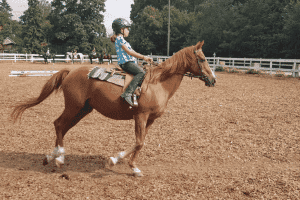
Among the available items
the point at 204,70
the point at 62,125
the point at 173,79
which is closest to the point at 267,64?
the point at 204,70

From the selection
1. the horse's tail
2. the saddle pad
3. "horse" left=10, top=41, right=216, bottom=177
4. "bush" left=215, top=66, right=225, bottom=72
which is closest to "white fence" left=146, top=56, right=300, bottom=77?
"bush" left=215, top=66, right=225, bottom=72

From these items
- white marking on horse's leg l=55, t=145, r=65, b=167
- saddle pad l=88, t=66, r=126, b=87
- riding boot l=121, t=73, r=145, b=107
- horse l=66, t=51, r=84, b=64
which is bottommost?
white marking on horse's leg l=55, t=145, r=65, b=167

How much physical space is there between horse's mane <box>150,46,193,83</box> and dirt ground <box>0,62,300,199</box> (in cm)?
171

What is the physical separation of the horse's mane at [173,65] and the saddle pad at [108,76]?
0.54 m

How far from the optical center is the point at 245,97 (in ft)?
39.8

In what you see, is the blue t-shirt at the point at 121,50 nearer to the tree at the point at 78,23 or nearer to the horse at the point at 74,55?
the horse at the point at 74,55

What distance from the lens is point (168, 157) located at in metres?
5.14

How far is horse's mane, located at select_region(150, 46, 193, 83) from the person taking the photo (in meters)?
4.36

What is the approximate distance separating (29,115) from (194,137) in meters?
5.47

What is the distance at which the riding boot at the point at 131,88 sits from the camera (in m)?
4.12

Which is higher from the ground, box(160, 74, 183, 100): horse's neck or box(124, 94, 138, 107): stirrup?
box(160, 74, 183, 100): horse's neck

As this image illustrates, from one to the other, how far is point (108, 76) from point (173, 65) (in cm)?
117

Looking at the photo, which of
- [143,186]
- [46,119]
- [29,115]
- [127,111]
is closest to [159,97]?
[127,111]

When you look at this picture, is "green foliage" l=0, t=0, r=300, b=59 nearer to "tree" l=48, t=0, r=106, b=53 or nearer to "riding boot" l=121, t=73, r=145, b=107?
"tree" l=48, t=0, r=106, b=53
